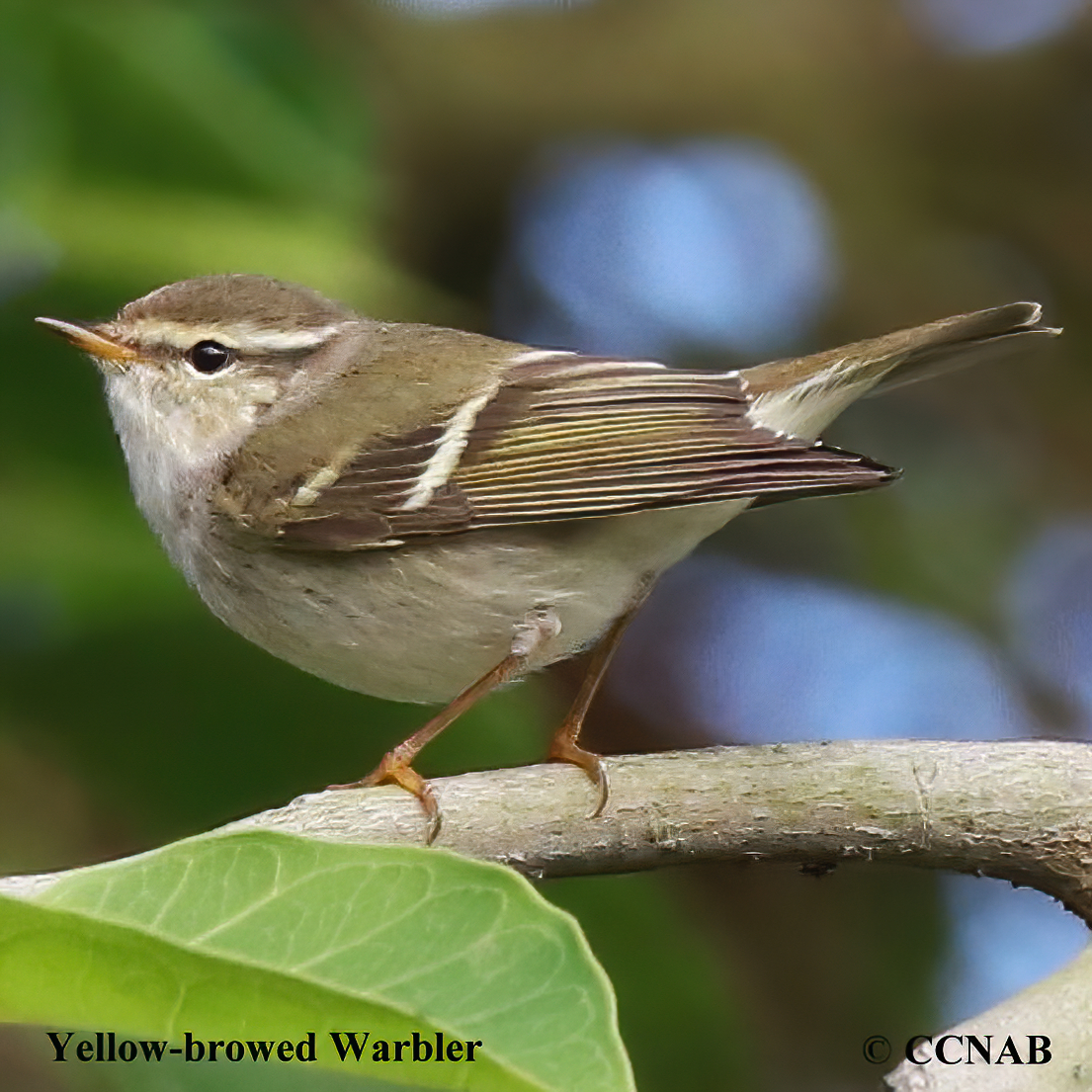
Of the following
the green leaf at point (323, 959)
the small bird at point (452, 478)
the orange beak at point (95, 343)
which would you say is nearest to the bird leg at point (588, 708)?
the small bird at point (452, 478)

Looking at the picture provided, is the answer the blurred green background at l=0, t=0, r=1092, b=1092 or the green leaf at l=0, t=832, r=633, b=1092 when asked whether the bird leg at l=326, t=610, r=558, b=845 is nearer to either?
the blurred green background at l=0, t=0, r=1092, b=1092

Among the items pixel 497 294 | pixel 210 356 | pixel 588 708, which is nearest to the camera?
pixel 588 708

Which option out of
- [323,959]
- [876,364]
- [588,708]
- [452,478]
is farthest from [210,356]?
[323,959]

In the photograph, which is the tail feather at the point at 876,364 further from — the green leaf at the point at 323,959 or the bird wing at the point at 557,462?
the green leaf at the point at 323,959

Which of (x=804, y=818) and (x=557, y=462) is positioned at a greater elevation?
(x=557, y=462)

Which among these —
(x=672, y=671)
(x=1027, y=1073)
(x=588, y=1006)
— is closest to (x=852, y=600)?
(x=672, y=671)

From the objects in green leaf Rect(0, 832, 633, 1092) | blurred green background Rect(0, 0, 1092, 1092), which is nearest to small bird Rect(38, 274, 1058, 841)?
blurred green background Rect(0, 0, 1092, 1092)

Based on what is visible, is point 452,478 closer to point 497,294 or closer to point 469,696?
point 469,696
